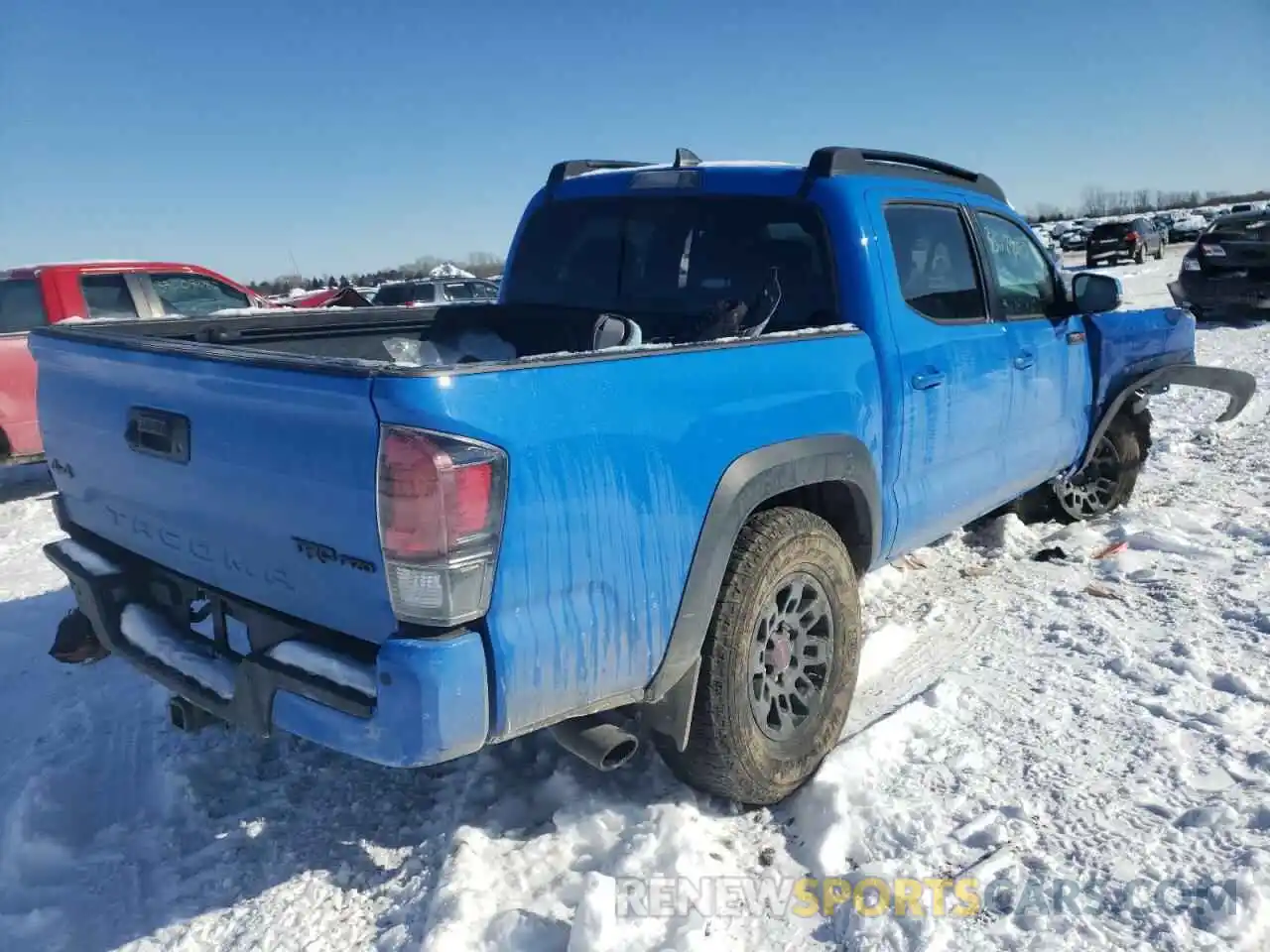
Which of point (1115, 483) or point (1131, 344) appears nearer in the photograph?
point (1131, 344)

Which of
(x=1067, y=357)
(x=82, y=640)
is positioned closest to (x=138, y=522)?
(x=82, y=640)

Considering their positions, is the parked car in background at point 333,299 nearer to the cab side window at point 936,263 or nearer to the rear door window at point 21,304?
the rear door window at point 21,304

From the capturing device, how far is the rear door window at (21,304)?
7.78 meters

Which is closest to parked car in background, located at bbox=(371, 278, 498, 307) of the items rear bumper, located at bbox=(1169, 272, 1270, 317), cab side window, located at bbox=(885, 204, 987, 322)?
rear bumper, located at bbox=(1169, 272, 1270, 317)

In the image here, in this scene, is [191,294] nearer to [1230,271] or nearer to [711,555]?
[711,555]

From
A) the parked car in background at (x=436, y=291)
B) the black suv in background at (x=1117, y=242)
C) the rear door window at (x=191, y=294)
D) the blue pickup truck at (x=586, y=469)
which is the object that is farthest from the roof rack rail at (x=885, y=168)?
the black suv in background at (x=1117, y=242)

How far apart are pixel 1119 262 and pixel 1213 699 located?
35.0m

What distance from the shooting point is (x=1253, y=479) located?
20.5 feet

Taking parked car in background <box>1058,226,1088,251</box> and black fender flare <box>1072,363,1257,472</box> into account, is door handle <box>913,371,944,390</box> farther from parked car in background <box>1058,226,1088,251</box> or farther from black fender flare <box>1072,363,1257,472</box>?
parked car in background <box>1058,226,1088,251</box>

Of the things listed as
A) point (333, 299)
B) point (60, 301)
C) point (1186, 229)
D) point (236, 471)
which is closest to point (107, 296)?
point (60, 301)

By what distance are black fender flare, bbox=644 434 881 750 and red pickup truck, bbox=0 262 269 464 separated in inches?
234

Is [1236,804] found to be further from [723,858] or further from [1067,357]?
[1067,357]

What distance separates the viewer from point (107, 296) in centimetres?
827

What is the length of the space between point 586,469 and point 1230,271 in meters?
15.0
